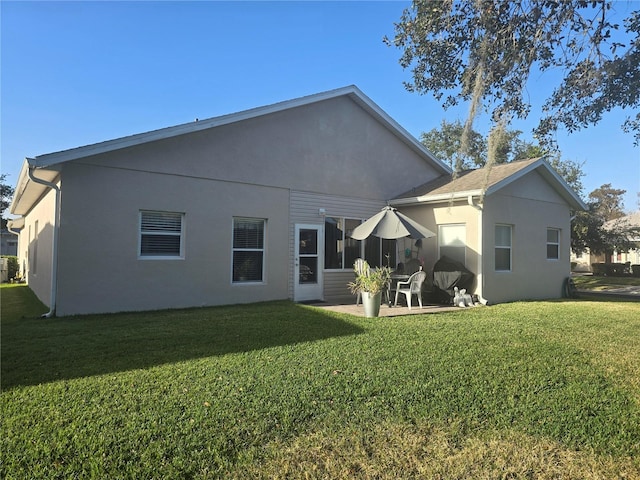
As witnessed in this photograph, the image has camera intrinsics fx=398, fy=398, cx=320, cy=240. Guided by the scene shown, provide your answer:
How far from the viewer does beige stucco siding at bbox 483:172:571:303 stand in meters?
11.4

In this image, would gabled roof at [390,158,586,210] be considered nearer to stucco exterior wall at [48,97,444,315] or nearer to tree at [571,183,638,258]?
stucco exterior wall at [48,97,444,315]

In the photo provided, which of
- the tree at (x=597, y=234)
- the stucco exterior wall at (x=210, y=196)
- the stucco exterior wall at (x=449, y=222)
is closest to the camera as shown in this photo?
the stucco exterior wall at (x=210, y=196)

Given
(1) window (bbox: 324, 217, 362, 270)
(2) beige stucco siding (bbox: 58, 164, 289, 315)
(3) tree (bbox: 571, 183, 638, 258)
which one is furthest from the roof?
(3) tree (bbox: 571, 183, 638, 258)

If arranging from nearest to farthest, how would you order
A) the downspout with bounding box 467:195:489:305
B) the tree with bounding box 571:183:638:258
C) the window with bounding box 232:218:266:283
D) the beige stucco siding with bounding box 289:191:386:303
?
the window with bounding box 232:218:266:283 < the downspout with bounding box 467:195:489:305 < the beige stucco siding with bounding box 289:191:386:303 < the tree with bounding box 571:183:638:258

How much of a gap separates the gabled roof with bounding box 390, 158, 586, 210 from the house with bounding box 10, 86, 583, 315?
65 mm

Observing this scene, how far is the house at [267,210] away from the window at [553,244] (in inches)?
1.5

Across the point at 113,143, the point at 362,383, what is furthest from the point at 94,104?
the point at 362,383

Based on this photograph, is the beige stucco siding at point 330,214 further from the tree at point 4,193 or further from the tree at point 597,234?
the tree at point 4,193

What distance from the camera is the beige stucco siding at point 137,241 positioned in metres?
8.18

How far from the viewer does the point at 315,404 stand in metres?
3.80

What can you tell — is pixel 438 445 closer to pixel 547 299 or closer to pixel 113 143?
pixel 113 143

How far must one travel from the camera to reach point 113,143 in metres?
8.37

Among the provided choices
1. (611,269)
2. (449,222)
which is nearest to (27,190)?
(449,222)

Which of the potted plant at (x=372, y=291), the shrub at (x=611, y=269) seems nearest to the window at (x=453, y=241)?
the potted plant at (x=372, y=291)
